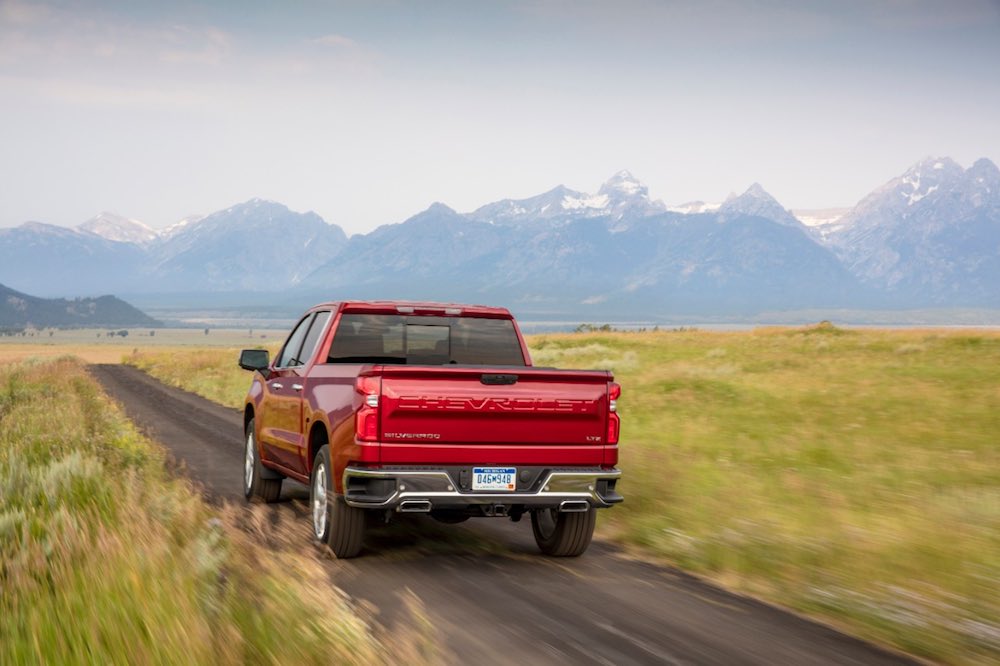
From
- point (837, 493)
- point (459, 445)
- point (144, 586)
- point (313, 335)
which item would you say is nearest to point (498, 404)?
point (459, 445)

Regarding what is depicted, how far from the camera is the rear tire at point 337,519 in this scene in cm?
827

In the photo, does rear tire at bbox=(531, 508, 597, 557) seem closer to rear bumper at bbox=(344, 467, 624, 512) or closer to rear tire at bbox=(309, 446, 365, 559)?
rear bumper at bbox=(344, 467, 624, 512)

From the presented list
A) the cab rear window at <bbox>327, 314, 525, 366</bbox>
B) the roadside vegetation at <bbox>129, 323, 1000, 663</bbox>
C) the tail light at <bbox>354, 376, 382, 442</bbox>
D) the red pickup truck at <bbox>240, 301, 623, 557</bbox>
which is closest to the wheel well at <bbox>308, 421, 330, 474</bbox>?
the red pickup truck at <bbox>240, 301, 623, 557</bbox>

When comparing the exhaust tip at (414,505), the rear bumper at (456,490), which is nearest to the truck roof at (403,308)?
the rear bumper at (456,490)

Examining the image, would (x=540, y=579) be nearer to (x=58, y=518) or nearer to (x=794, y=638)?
(x=794, y=638)

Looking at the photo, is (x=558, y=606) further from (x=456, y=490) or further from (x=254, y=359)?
(x=254, y=359)

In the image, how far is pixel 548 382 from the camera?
801cm

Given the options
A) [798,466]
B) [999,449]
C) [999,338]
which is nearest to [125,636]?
[798,466]

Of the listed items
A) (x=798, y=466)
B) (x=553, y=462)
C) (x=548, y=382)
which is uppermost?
(x=548, y=382)

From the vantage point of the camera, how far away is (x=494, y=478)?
7895 millimetres

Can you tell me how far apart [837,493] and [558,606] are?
17.5 feet

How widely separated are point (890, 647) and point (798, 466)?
26.5ft

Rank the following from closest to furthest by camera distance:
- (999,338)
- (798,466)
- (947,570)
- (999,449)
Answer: (947,570) → (798,466) → (999,449) → (999,338)

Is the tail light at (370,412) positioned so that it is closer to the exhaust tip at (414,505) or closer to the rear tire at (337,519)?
the exhaust tip at (414,505)
